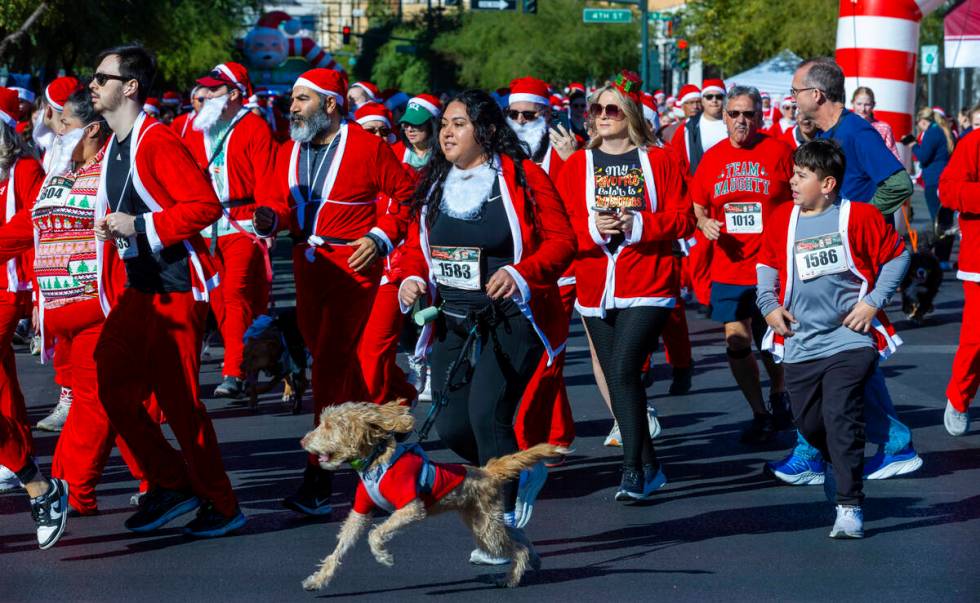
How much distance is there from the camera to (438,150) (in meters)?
6.35

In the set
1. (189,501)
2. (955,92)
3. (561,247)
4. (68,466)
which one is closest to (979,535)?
(561,247)

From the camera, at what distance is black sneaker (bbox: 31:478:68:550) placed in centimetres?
623

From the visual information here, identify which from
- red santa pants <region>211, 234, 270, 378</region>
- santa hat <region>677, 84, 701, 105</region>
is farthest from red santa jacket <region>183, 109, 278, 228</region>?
santa hat <region>677, 84, 701, 105</region>

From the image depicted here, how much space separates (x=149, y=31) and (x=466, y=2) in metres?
65.4

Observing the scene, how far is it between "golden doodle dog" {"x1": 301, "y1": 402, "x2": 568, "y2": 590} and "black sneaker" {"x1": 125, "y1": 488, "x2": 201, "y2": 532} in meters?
1.21

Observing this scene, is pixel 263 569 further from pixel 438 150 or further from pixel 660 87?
pixel 660 87

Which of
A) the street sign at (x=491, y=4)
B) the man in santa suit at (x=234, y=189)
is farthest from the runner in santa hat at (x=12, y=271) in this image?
the street sign at (x=491, y=4)

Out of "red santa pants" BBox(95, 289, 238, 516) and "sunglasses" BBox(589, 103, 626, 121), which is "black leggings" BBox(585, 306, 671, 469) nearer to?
"sunglasses" BBox(589, 103, 626, 121)

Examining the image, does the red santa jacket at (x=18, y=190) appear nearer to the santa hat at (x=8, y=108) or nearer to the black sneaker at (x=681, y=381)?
the santa hat at (x=8, y=108)

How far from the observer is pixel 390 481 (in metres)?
5.36

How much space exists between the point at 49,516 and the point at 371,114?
284 inches

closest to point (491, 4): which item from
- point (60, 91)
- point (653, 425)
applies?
point (653, 425)

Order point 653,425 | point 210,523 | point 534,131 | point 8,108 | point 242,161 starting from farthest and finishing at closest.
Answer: point 242,161, point 534,131, point 653,425, point 8,108, point 210,523

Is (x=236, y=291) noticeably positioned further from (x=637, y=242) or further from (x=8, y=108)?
A: (x=637, y=242)
